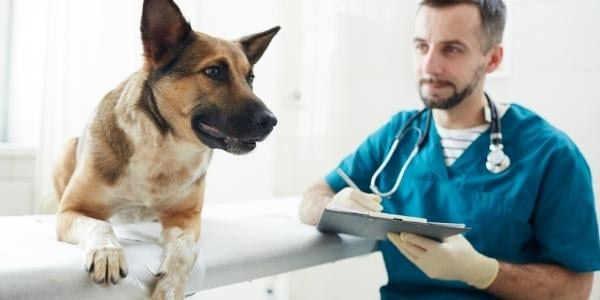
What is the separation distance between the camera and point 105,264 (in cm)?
86

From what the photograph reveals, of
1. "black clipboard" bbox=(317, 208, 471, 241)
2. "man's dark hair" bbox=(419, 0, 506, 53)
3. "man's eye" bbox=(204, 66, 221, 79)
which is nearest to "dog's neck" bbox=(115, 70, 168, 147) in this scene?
"man's eye" bbox=(204, 66, 221, 79)

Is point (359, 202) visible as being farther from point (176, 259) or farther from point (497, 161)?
point (176, 259)

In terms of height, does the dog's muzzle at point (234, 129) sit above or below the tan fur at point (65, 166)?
above

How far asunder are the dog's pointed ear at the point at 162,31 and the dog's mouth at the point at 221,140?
0.53ft

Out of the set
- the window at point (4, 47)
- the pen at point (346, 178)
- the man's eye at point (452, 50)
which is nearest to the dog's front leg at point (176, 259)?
the pen at point (346, 178)

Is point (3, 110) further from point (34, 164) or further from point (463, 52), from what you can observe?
point (463, 52)

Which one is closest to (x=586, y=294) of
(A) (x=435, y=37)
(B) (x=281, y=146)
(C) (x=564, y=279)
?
(C) (x=564, y=279)

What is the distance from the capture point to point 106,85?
71.8 inches

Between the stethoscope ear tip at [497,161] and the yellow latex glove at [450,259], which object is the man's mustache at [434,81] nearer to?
the stethoscope ear tip at [497,161]

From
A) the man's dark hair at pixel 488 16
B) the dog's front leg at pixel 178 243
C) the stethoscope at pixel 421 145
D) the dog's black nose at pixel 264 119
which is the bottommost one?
the dog's front leg at pixel 178 243

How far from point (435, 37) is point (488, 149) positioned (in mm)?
311

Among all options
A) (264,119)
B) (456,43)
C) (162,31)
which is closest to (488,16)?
(456,43)

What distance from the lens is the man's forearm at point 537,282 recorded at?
122 cm

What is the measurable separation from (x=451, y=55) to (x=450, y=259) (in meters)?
0.54
